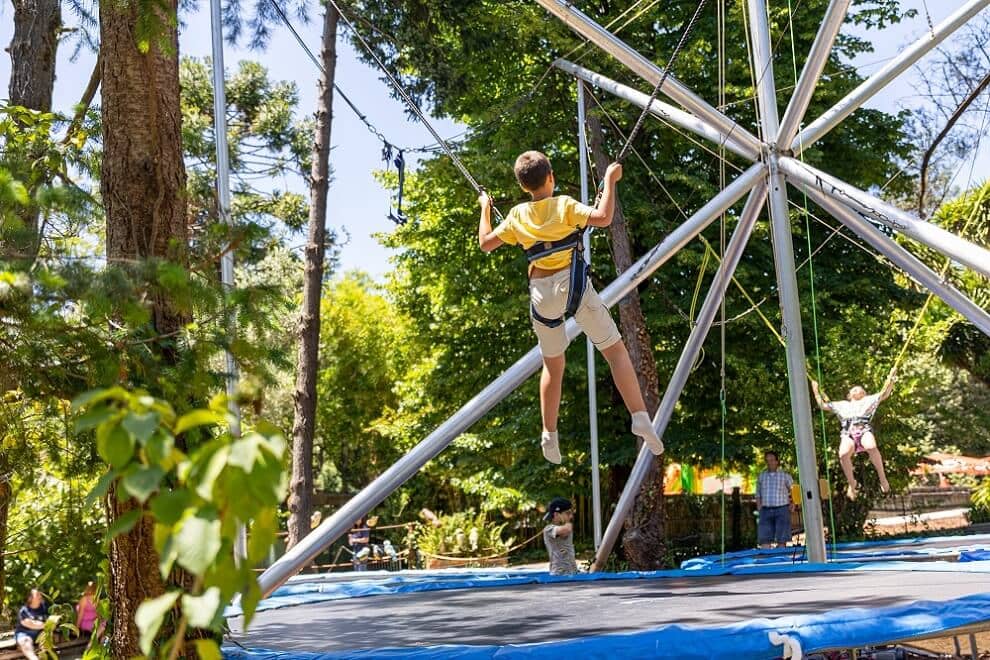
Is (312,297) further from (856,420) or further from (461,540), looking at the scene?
(856,420)

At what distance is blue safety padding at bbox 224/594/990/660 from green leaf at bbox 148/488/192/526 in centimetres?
245

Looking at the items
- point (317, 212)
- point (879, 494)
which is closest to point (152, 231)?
point (317, 212)

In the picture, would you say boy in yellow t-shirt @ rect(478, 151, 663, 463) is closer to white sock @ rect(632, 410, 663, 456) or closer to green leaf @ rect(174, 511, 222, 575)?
white sock @ rect(632, 410, 663, 456)

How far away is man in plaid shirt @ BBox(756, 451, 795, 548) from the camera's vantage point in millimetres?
9016

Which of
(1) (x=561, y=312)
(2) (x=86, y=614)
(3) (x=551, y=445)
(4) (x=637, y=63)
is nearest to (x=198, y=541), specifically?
(1) (x=561, y=312)

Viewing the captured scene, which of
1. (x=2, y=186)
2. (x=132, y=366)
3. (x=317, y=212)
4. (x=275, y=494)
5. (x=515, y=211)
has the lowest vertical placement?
(x=275, y=494)

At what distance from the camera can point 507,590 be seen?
6.28 metres

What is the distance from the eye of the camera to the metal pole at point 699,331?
6418 millimetres

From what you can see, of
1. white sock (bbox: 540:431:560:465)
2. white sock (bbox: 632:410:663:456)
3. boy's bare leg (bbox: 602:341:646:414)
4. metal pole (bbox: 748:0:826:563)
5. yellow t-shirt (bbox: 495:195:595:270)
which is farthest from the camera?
metal pole (bbox: 748:0:826:563)

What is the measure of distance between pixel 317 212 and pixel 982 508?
1120 cm

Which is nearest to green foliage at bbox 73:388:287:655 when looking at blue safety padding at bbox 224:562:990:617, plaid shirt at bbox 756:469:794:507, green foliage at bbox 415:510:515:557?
blue safety padding at bbox 224:562:990:617

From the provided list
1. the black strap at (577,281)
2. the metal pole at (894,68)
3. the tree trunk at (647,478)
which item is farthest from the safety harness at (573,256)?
the tree trunk at (647,478)

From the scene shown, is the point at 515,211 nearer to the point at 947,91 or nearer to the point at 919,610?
the point at 919,610

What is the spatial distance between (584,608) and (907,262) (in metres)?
2.75
